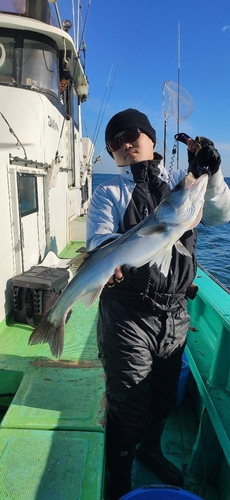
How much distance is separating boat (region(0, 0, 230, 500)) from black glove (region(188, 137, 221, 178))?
1.21m

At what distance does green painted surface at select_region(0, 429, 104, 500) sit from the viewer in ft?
6.72

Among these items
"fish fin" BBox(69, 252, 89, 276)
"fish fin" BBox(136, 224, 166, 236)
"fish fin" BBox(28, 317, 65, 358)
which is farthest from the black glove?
"fish fin" BBox(28, 317, 65, 358)

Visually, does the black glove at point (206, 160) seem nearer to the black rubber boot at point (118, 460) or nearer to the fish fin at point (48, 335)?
the fish fin at point (48, 335)

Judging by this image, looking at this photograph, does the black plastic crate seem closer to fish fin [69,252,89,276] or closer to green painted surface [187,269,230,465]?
green painted surface [187,269,230,465]

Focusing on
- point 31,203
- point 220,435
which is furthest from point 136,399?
point 31,203

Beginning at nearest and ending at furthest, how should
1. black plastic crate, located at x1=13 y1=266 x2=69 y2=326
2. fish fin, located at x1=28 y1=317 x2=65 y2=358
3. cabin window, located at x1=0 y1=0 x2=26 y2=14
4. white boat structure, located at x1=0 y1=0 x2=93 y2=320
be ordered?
fish fin, located at x1=28 y1=317 x2=65 y2=358 < black plastic crate, located at x1=13 y1=266 x2=69 y2=326 < white boat structure, located at x1=0 y1=0 x2=93 y2=320 < cabin window, located at x1=0 y1=0 x2=26 y2=14

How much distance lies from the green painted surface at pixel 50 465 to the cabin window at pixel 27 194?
339cm

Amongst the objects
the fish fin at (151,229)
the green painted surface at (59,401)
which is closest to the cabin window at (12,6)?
the fish fin at (151,229)

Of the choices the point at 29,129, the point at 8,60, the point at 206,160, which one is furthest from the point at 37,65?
the point at 206,160

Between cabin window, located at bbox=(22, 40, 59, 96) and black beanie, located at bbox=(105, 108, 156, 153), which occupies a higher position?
cabin window, located at bbox=(22, 40, 59, 96)

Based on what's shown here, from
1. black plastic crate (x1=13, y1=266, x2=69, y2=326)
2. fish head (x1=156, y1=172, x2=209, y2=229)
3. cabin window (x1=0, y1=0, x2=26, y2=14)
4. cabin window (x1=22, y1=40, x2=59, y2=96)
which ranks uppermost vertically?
cabin window (x1=0, y1=0, x2=26, y2=14)

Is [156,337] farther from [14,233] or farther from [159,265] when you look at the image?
[14,233]

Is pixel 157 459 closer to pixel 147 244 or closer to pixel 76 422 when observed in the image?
pixel 76 422

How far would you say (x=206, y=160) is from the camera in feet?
7.31
